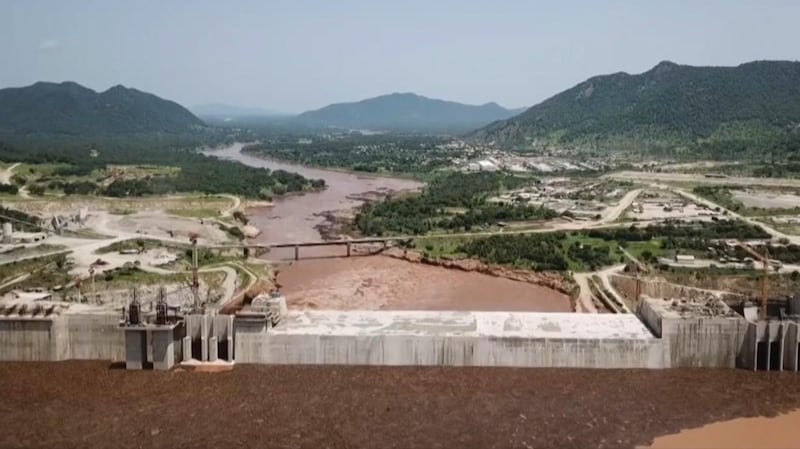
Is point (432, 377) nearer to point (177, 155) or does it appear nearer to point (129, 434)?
point (129, 434)

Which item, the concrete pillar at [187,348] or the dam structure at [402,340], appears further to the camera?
the concrete pillar at [187,348]

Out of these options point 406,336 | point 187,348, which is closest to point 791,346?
point 406,336

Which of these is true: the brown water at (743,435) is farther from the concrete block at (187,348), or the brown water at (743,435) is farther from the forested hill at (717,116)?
the forested hill at (717,116)

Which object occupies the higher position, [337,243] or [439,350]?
[337,243]

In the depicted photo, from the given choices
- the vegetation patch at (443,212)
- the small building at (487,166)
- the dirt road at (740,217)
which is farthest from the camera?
the small building at (487,166)

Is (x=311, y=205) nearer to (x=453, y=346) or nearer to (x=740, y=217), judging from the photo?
(x=740, y=217)

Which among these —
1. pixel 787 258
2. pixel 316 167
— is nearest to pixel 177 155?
pixel 316 167

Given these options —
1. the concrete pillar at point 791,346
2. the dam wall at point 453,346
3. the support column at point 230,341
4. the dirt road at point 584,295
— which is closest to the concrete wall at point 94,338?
the support column at point 230,341
